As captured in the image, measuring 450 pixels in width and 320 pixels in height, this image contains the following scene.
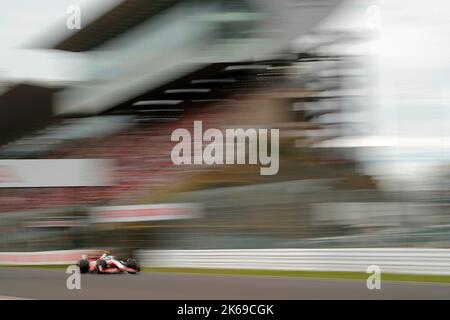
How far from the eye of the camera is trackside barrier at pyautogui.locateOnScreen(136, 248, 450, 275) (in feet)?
29.3

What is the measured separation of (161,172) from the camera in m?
9.43

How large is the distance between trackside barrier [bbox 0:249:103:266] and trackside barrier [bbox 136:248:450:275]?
1779 mm

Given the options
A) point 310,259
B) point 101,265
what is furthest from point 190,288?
point 310,259

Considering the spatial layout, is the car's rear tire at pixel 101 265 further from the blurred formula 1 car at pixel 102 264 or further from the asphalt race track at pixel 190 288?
the asphalt race track at pixel 190 288

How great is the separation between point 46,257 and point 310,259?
3897mm

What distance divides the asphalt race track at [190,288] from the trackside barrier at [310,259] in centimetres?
129

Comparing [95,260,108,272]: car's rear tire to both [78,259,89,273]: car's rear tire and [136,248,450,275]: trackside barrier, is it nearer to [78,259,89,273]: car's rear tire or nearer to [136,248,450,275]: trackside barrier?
[78,259,89,273]: car's rear tire

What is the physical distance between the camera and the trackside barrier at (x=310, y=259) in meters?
8.95

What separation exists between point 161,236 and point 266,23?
402 centimetres

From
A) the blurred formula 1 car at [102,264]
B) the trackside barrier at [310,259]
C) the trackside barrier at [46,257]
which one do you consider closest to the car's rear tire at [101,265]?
the blurred formula 1 car at [102,264]

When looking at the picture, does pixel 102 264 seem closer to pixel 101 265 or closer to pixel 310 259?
pixel 101 265

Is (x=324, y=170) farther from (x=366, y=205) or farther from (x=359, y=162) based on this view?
(x=366, y=205)

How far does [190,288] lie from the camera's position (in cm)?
673
